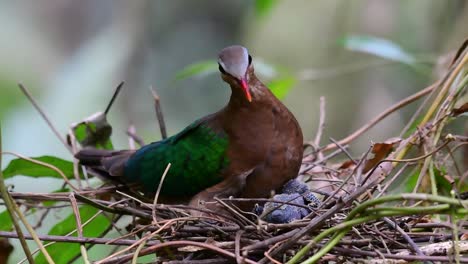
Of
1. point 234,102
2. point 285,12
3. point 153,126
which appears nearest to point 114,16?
point 153,126

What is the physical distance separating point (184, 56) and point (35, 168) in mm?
5712

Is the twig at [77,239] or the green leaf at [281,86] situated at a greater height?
the twig at [77,239]

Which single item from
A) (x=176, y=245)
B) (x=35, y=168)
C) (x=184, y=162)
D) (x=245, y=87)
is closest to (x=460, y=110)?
(x=245, y=87)

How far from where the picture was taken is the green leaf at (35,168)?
108 inches

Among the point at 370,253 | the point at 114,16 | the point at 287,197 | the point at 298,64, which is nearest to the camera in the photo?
the point at 370,253

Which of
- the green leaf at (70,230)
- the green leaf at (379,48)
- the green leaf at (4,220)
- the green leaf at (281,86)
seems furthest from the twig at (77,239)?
the green leaf at (379,48)

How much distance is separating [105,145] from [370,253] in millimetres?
1556

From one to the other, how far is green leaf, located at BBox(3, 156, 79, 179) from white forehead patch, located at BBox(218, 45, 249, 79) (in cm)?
75

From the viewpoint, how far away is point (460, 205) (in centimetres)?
168

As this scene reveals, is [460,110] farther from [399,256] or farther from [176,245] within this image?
[176,245]

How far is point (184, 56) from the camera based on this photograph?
8500 mm

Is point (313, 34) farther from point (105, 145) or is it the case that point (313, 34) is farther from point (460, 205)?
point (460, 205)

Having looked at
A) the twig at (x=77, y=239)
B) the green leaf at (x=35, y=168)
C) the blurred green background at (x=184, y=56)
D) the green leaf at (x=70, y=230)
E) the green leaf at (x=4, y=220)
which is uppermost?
the twig at (x=77, y=239)

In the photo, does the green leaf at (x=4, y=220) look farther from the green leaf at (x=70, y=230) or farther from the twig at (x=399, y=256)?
the twig at (x=399, y=256)
